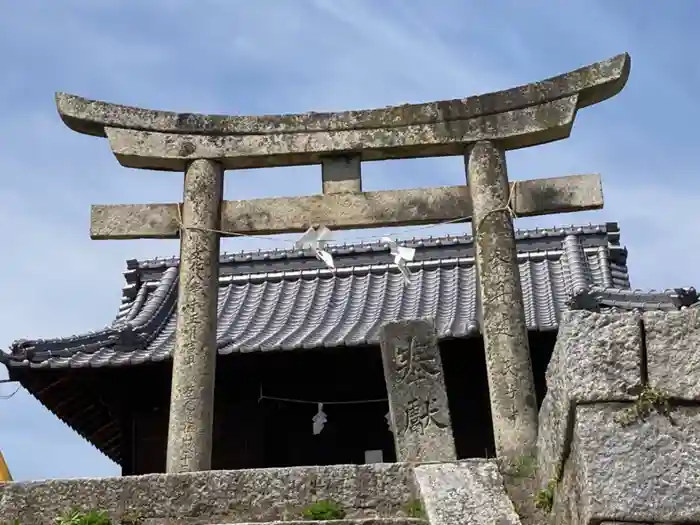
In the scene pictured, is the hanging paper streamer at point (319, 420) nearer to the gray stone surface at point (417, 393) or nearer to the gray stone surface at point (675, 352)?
the gray stone surface at point (417, 393)

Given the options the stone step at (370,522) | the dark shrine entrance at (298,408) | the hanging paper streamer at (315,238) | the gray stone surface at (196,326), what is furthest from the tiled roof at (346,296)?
the stone step at (370,522)

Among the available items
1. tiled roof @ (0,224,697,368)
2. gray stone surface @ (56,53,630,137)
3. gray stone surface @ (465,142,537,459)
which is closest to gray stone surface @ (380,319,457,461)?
gray stone surface @ (465,142,537,459)

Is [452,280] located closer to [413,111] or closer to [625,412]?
[413,111]

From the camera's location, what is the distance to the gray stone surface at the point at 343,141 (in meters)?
7.80

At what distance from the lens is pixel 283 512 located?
5418 millimetres

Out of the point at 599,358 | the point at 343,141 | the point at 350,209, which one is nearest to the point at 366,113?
the point at 343,141

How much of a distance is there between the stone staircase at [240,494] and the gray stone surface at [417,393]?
18.3 inches

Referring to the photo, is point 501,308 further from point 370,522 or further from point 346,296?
point 346,296

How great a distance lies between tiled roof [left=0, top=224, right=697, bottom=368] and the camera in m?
10.7

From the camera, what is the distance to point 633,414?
3.97 metres

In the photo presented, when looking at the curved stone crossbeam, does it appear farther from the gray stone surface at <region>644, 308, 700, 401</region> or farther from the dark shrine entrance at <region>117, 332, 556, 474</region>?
the gray stone surface at <region>644, 308, 700, 401</region>

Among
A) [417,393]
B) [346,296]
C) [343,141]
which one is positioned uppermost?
[346,296]

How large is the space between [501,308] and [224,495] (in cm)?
245

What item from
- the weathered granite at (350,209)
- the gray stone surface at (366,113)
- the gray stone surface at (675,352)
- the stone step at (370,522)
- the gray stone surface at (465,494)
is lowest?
the stone step at (370,522)
